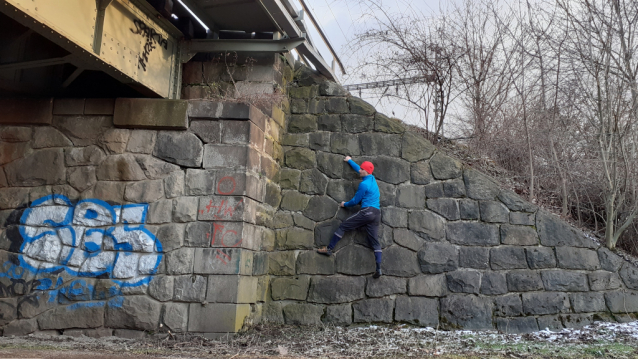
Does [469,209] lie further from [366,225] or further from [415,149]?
[366,225]

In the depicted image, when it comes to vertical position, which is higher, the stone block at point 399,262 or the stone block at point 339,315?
the stone block at point 399,262

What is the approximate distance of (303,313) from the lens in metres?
6.14

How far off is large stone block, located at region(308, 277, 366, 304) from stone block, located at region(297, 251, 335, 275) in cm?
12

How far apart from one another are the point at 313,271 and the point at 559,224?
3.38m

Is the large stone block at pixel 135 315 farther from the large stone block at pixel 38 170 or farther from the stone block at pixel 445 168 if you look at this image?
the stone block at pixel 445 168

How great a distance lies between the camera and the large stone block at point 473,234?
6.25 m

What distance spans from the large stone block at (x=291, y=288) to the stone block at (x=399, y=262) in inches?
42.9

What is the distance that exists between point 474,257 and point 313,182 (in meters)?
2.43

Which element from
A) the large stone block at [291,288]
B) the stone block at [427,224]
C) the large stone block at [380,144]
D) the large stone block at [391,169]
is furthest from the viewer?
the large stone block at [380,144]

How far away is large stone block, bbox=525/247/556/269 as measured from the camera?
6.12 m

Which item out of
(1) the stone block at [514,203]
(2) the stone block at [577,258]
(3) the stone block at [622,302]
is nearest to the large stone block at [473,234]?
(1) the stone block at [514,203]

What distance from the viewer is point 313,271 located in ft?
20.7

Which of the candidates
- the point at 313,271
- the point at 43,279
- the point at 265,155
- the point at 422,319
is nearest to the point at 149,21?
the point at 265,155

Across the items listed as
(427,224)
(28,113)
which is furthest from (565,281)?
(28,113)
